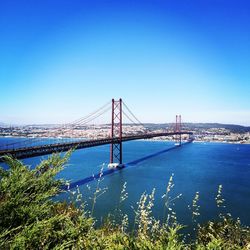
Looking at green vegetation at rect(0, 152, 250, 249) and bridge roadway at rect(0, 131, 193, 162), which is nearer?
green vegetation at rect(0, 152, 250, 249)

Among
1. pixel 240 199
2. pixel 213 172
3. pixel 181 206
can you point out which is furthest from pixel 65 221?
pixel 213 172

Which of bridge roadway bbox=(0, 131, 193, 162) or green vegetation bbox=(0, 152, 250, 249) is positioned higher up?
green vegetation bbox=(0, 152, 250, 249)

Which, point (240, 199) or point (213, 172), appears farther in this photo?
point (213, 172)

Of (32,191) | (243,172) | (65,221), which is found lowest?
(243,172)

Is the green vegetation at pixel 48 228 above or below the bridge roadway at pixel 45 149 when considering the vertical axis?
above

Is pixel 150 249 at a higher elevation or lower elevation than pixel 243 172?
higher

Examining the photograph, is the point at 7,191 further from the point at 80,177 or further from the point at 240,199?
the point at 80,177

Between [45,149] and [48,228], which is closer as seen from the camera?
[48,228]

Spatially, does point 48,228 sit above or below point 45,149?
above

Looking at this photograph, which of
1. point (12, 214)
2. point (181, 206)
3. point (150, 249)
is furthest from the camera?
point (181, 206)

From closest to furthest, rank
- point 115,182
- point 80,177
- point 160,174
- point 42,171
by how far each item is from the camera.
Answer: point 42,171
point 115,182
point 80,177
point 160,174

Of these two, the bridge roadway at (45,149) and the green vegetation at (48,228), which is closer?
the green vegetation at (48,228)
